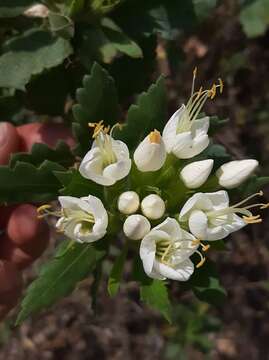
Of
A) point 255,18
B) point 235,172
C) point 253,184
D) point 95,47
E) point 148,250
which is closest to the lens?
point 148,250

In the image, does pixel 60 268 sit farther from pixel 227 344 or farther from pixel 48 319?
pixel 227 344

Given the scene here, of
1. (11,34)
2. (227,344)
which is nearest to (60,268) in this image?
(11,34)

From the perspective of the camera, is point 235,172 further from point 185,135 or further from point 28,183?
point 28,183

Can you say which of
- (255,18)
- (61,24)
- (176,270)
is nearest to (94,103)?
(61,24)

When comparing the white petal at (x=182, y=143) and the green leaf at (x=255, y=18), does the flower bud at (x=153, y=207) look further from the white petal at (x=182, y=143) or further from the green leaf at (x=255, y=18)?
the green leaf at (x=255, y=18)

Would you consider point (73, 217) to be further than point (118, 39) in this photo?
No

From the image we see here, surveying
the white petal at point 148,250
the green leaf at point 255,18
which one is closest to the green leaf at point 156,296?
the white petal at point 148,250

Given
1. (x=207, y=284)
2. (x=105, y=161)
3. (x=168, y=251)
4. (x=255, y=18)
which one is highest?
(x=105, y=161)
